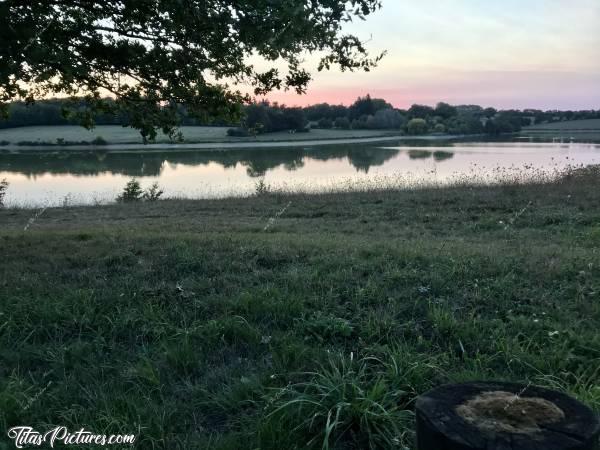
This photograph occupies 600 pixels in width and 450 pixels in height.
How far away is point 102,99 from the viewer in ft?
29.7

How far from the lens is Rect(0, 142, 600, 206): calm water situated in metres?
23.8

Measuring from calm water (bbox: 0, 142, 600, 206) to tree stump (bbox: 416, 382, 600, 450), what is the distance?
62.9 ft

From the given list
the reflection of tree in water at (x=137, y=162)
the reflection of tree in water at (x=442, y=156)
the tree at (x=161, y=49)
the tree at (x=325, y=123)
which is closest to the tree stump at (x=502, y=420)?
the tree at (x=161, y=49)

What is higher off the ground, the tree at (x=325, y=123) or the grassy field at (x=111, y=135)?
the tree at (x=325, y=123)

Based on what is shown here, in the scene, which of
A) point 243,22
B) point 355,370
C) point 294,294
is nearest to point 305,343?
point 355,370

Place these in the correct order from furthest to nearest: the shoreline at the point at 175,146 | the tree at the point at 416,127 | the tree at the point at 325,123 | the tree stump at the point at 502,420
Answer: the tree at the point at 325,123 < the tree at the point at 416,127 < the shoreline at the point at 175,146 < the tree stump at the point at 502,420

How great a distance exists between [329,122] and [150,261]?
3427 inches

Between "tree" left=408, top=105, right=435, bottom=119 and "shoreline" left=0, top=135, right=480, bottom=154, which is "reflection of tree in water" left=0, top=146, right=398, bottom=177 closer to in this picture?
Result: "shoreline" left=0, top=135, right=480, bottom=154

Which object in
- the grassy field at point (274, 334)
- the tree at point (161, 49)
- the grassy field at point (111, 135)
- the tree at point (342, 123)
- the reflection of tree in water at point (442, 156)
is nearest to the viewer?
the grassy field at point (274, 334)

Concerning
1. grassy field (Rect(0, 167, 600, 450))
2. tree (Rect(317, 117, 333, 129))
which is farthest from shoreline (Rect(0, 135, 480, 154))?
grassy field (Rect(0, 167, 600, 450))

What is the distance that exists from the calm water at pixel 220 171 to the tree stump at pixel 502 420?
1917 cm

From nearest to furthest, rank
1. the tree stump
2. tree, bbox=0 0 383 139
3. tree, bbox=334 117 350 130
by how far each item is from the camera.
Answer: the tree stump, tree, bbox=0 0 383 139, tree, bbox=334 117 350 130

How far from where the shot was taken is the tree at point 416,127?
80.8 metres

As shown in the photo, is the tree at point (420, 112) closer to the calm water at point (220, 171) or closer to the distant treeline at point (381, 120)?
the distant treeline at point (381, 120)
